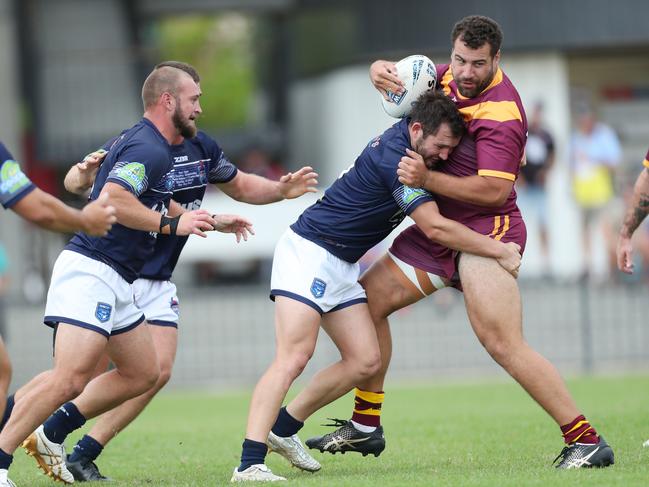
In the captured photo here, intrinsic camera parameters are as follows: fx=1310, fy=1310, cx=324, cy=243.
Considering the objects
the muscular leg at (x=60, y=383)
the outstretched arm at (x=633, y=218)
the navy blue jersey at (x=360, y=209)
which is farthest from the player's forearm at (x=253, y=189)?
the outstretched arm at (x=633, y=218)

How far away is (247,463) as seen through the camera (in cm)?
757

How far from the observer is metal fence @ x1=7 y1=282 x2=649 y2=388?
15914mm

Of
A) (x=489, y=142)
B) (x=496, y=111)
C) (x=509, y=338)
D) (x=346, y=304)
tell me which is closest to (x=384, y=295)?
(x=346, y=304)

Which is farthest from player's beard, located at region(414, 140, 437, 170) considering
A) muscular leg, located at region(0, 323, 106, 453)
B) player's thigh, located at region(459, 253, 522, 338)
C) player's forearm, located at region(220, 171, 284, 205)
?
muscular leg, located at region(0, 323, 106, 453)

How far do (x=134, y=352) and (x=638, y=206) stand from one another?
11.6 feet

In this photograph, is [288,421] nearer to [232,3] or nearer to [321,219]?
[321,219]

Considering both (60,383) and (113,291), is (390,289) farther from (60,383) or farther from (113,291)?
(60,383)

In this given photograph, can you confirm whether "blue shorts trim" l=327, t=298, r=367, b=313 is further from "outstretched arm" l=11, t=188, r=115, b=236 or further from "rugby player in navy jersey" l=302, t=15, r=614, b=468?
"outstretched arm" l=11, t=188, r=115, b=236

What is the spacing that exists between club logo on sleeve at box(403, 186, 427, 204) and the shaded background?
8.07m

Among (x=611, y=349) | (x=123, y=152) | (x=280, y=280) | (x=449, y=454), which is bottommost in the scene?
(x=611, y=349)

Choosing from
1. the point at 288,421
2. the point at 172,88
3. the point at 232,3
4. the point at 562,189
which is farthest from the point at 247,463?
the point at 232,3

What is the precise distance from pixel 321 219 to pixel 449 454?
191 cm

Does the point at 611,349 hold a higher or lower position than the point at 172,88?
lower

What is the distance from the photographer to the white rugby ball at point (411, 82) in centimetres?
818
